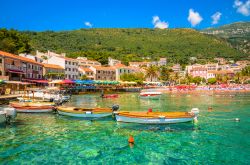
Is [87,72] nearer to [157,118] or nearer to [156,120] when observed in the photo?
[156,120]

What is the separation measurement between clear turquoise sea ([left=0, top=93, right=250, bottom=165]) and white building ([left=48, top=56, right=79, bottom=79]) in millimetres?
65715

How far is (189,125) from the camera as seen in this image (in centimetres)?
2559

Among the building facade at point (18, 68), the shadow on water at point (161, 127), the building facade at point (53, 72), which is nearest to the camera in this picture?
the shadow on water at point (161, 127)

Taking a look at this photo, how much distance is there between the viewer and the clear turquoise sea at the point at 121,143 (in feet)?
52.4

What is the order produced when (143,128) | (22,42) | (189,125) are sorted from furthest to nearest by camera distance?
(22,42)
(189,125)
(143,128)

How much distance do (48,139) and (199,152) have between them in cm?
1256

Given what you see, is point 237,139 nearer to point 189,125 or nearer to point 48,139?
point 189,125

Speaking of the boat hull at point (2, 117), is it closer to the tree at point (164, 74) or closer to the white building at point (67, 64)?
the white building at point (67, 64)

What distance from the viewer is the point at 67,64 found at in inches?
3649

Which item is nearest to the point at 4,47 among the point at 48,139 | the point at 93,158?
the point at 48,139

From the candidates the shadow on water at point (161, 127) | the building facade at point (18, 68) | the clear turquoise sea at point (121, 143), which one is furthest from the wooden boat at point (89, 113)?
the building facade at point (18, 68)

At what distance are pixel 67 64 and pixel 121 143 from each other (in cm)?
7770

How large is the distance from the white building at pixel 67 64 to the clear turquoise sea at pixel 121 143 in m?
65.7

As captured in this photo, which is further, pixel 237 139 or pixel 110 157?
pixel 237 139
